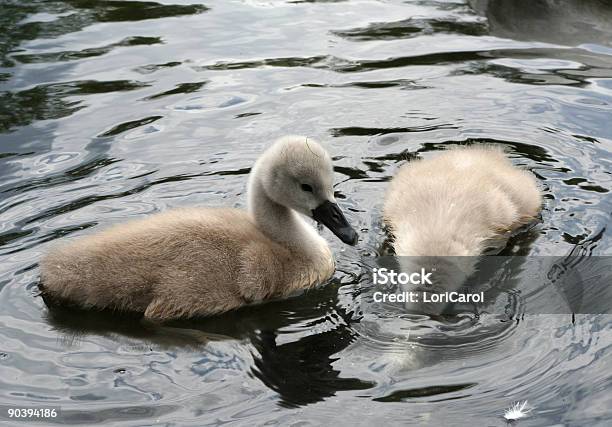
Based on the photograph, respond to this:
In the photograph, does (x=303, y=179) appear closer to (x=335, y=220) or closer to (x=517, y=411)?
(x=335, y=220)

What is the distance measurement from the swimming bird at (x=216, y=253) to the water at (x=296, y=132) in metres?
0.10

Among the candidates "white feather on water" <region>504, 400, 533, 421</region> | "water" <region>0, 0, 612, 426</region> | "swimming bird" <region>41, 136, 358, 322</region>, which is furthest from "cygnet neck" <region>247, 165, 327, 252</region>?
"white feather on water" <region>504, 400, 533, 421</region>

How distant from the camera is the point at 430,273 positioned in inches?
188

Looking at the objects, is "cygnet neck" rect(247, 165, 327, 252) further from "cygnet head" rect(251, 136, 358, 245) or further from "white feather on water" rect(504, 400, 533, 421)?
"white feather on water" rect(504, 400, 533, 421)

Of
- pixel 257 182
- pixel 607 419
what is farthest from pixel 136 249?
pixel 607 419

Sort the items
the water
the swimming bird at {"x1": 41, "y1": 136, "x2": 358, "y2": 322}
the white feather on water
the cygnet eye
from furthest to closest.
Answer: the cygnet eye
the swimming bird at {"x1": 41, "y1": 136, "x2": 358, "y2": 322}
the water
the white feather on water

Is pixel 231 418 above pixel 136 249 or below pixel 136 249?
below

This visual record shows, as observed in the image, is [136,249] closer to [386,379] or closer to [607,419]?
[386,379]

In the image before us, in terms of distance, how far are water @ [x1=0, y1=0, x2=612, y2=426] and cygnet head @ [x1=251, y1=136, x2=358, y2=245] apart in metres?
0.31

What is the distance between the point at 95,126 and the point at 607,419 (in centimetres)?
407

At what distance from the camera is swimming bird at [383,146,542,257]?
5008 mm

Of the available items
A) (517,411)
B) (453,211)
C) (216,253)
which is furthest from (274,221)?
(517,411)

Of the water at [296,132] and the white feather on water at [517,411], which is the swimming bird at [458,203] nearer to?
the water at [296,132]

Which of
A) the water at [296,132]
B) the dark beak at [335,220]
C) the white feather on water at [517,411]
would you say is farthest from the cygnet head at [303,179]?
the white feather on water at [517,411]
